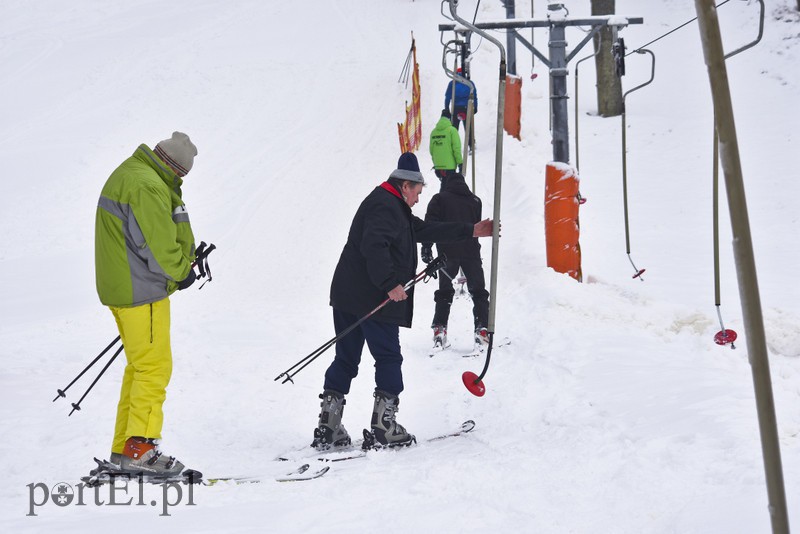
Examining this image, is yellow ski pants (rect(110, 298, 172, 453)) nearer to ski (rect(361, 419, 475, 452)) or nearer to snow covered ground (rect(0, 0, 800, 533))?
snow covered ground (rect(0, 0, 800, 533))

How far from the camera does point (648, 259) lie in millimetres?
9328

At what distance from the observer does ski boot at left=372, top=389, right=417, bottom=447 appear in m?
4.92

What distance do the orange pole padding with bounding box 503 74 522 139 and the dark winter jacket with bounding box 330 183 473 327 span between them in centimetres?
971

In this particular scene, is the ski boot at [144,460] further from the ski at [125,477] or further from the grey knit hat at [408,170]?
the grey knit hat at [408,170]

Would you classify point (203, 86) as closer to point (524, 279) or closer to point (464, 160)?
point (464, 160)

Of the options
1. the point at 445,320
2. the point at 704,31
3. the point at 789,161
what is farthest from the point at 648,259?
the point at 704,31

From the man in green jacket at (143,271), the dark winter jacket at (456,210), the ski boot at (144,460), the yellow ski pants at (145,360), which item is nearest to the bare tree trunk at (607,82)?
the dark winter jacket at (456,210)

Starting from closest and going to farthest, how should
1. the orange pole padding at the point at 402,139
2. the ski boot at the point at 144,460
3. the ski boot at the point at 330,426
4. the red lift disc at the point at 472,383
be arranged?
the ski boot at the point at 144,460
the red lift disc at the point at 472,383
the ski boot at the point at 330,426
the orange pole padding at the point at 402,139

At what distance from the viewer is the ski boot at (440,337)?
715 cm

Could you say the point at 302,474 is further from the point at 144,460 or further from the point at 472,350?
the point at 472,350

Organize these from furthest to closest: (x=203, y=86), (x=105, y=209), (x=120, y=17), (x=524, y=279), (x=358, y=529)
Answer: (x=120, y=17) < (x=203, y=86) < (x=524, y=279) < (x=105, y=209) < (x=358, y=529)

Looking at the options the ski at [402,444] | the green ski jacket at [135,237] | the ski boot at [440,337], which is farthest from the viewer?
the ski boot at [440,337]

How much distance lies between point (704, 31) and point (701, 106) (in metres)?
15.7

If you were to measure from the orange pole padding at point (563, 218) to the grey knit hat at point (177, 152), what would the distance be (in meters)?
4.35
